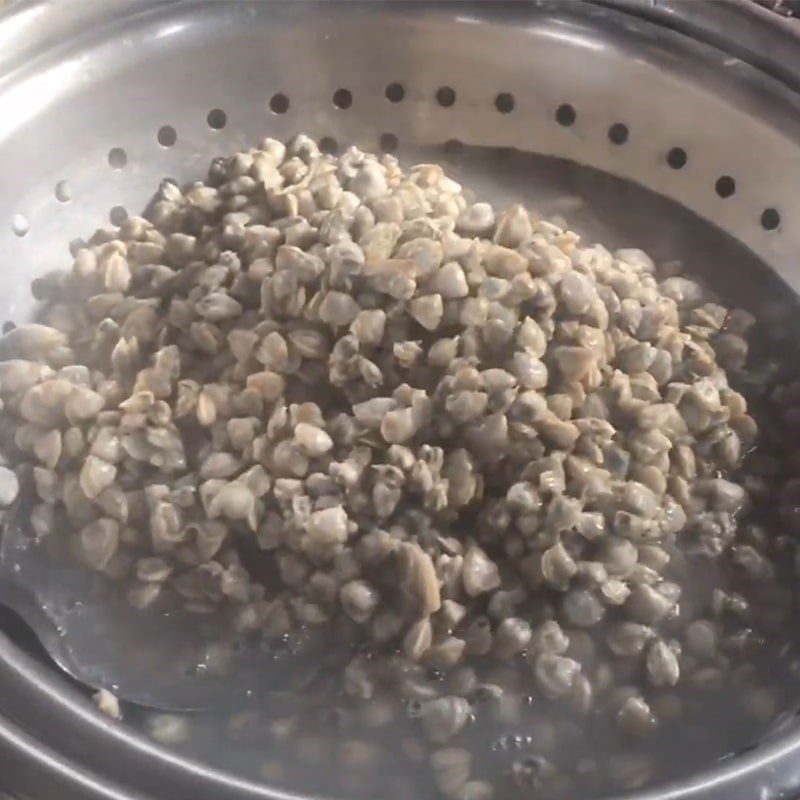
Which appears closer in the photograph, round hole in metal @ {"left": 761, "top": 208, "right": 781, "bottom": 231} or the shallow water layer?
the shallow water layer

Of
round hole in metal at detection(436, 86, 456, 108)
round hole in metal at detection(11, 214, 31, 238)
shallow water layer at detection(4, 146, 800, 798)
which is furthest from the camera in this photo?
round hole in metal at detection(436, 86, 456, 108)

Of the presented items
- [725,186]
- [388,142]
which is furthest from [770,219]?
[388,142]

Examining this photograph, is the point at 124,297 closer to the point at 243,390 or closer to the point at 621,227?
the point at 243,390

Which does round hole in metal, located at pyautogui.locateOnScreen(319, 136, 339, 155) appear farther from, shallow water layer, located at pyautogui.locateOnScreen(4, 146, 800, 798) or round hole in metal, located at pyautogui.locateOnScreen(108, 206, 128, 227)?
shallow water layer, located at pyautogui.locateOnScreen(4, 146, 800, 798)

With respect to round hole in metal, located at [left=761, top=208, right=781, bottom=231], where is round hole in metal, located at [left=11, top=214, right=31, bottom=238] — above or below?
below

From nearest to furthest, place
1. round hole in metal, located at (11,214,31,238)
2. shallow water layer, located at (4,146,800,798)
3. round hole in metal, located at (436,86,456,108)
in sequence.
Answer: shallow water layer, located at (4,146,800,798) < round hole in metal, located at (11,214,31,238) < round hole in metal, located at (436,86,456,108)

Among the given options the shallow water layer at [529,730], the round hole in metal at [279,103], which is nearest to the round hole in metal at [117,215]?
the round hole in metal at [279,103]

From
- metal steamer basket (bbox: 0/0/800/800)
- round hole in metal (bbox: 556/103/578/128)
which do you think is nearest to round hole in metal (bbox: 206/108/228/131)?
metal steamer basket (bbox: 0/0/800/800)
